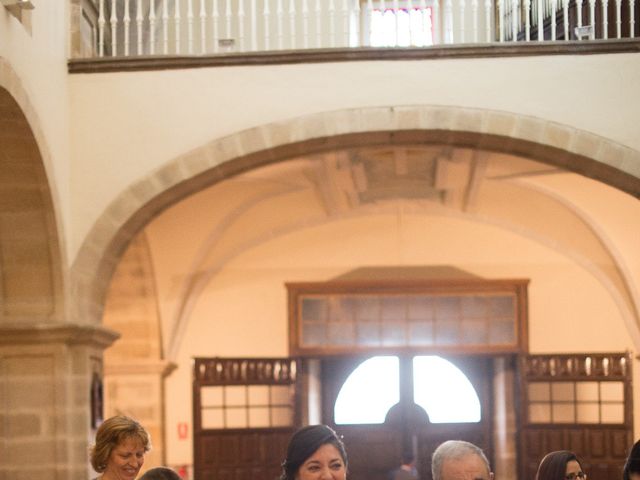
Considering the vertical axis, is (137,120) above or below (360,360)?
above

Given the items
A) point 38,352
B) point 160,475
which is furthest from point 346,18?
point 160,475

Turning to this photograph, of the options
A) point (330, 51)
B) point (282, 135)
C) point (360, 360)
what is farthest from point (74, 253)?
point (360, 360)

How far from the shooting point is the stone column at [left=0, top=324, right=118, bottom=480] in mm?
10094

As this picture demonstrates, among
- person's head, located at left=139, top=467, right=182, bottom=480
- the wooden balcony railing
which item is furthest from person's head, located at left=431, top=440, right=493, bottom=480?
the wooden balcony railing

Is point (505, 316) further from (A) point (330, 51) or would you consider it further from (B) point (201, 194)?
(A) point (330, 51)

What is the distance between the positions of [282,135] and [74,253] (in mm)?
1813

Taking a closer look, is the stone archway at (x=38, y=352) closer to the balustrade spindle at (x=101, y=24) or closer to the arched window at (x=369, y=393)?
the balustrade spindle at (x=101, y=24)

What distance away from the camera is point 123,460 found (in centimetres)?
466

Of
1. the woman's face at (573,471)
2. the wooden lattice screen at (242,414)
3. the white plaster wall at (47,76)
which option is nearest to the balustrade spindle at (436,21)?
the wooden lattice screen at (242,414)

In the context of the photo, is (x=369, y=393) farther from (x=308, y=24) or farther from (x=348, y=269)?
(x=308, y=24)

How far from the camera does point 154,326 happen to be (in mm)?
15109

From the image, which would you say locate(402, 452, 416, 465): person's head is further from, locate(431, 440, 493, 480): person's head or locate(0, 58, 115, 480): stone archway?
locate(431, 440, 493, 480): person's head

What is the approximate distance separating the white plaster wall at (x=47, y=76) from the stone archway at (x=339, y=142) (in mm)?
395

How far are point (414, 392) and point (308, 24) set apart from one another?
5767 millimetres
